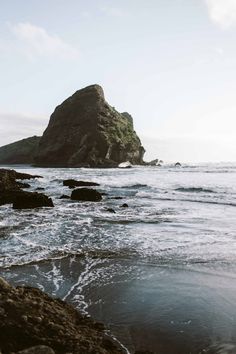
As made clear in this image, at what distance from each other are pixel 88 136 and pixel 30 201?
320 ft

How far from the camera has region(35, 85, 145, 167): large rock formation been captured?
365 ft

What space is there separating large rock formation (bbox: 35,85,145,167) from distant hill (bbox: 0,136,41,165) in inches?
947

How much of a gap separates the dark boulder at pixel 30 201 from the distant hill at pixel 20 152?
130 metres

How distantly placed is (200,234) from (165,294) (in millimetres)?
5900

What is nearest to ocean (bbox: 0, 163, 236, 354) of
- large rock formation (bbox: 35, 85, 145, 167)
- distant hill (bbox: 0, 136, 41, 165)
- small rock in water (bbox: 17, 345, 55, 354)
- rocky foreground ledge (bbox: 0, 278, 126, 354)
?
rocky foreground ledge (bbox: 0, 278, 126, 354)

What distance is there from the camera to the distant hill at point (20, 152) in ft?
491

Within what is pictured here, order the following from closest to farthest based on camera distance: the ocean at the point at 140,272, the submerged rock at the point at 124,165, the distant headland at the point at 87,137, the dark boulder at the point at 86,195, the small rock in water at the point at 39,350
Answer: the small rock in water at the point at 39,350, the ocean at the point at 140,272, the dark boulder at the point at 86,195, the submerged rock at the point at 124,165, the distant headland at the point at 87,137

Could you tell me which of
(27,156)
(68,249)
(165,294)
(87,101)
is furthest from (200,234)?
(27,156)

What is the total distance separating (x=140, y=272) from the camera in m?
7.90

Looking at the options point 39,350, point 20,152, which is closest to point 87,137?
point 20,152

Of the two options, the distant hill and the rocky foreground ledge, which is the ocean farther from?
the distant hill

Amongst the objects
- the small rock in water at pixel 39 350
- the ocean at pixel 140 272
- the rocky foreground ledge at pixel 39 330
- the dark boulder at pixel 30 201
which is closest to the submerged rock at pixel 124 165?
the dark boulder at pixel 30 201

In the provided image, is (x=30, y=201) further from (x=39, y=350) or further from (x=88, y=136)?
(x=88, y=136)

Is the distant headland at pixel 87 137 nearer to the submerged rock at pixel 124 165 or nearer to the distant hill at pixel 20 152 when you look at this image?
the submerged rock at pixel 124 165
